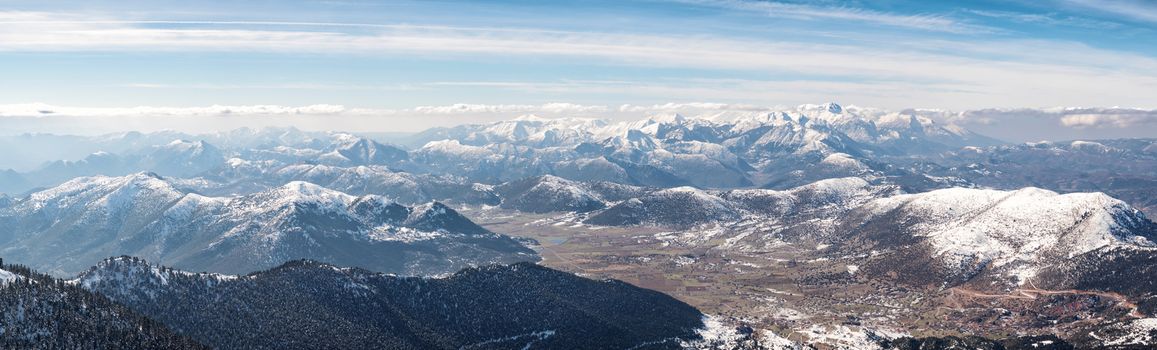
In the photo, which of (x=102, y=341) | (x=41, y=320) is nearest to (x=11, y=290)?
(x=41, y=320)

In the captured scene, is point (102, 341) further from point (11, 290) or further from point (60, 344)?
point (11, 290)

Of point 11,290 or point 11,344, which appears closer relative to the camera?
point 11,344

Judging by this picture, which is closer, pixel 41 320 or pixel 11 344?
pixel 11 344

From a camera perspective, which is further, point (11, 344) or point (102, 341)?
point (102, 341)

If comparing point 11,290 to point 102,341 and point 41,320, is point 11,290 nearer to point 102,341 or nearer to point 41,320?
point 41,320

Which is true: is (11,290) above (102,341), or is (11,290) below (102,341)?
above

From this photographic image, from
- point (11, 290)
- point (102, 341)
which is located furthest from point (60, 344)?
point (11, 290)
